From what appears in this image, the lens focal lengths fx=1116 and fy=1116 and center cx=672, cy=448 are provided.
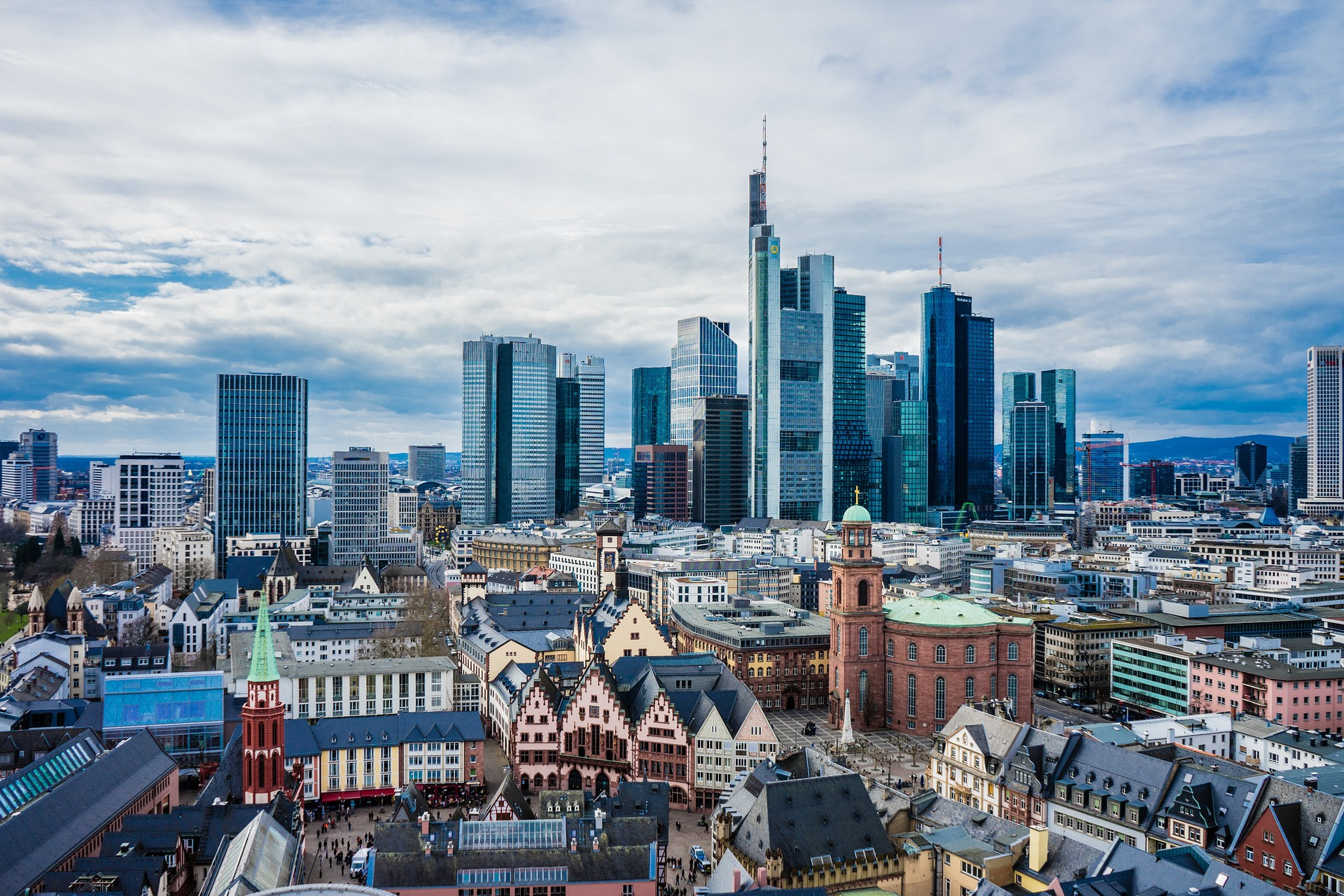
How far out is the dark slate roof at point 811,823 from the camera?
59906mm

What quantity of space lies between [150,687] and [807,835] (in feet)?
202

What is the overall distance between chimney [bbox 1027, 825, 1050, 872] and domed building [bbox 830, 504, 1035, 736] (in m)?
49.8

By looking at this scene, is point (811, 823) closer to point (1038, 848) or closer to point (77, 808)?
point (1038, 848)

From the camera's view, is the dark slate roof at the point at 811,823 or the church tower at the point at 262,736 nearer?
the dark slate roof at the point at 811,823

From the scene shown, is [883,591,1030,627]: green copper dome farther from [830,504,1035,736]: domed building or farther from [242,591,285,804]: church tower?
[242,591,285,804]: church tower

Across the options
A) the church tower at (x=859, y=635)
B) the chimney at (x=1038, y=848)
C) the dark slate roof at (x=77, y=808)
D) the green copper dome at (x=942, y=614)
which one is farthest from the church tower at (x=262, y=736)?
the green copper dome at (x=942, y=614)

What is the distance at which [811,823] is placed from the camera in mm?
60969

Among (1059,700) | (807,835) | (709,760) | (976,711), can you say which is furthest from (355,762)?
(1059,700)

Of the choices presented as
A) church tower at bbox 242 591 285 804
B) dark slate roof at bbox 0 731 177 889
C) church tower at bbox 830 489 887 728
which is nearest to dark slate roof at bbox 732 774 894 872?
church tower at bbox 242 591 285 804

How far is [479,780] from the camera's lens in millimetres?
87875

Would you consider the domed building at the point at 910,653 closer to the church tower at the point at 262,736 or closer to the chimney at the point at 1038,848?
the chimney at the point at 1038,848

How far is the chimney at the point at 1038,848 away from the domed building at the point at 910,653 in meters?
49.8

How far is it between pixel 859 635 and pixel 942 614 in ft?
27.6

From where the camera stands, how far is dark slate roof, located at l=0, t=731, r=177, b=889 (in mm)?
57844
